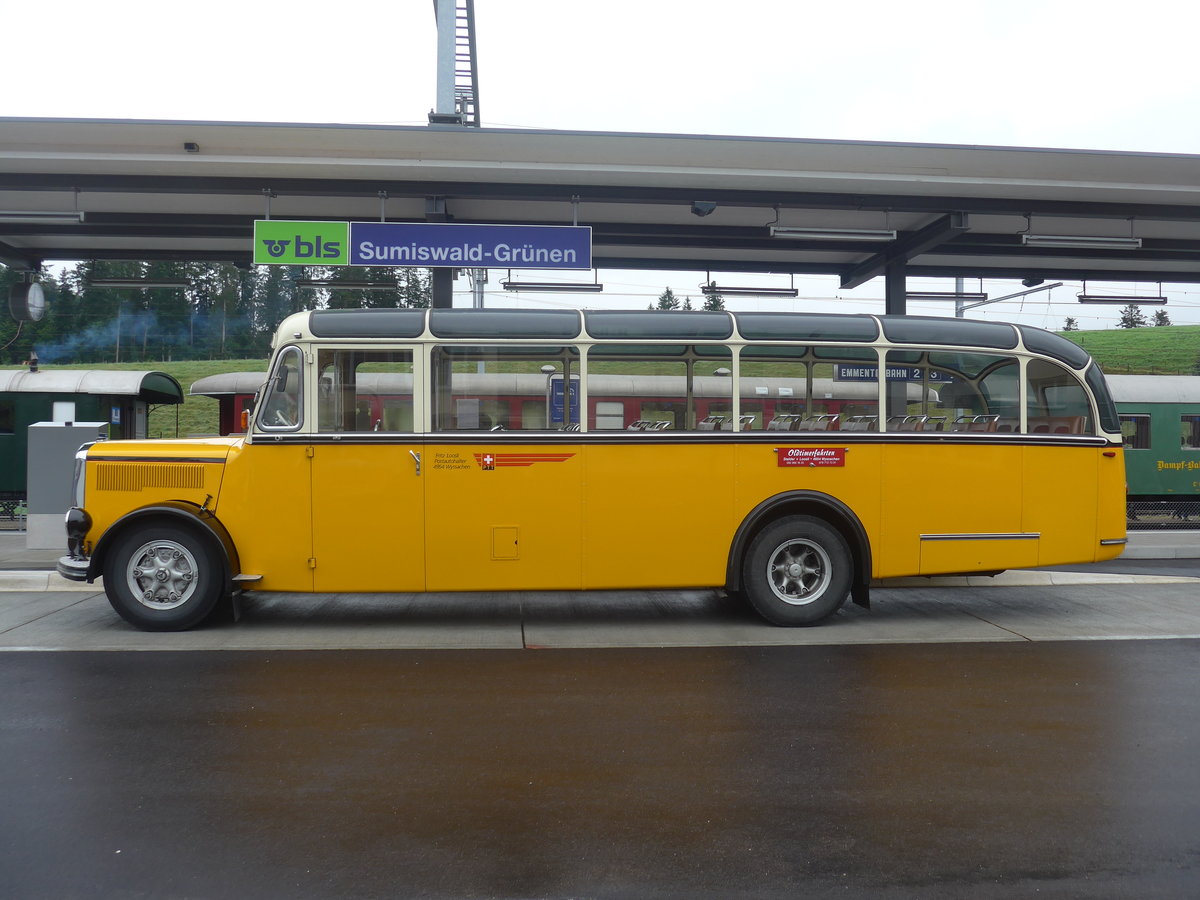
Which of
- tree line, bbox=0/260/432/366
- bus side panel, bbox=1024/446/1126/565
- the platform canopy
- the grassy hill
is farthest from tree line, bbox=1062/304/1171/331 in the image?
bus side panel, bbox=1024/446/1126/565

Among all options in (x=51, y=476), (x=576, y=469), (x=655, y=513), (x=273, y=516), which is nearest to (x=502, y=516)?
(x=576, y=469)

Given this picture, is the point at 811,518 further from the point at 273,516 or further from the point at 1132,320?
the point at 1132,320

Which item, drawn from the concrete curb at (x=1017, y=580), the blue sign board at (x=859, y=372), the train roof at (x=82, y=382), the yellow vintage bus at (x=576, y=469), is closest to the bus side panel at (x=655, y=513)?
the yellow vintage bus at (x=576, y=469)

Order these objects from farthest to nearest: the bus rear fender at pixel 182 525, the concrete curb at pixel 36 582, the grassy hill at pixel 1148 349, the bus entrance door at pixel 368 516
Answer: the grassy hill at pixel 1148 349
the concrete curb at pixel 36 582
the bus entrance door at pixel 368 516
the bus rear fender at pixel 182 525

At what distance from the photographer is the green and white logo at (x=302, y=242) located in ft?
39.6

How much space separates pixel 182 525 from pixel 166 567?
38 centimetres

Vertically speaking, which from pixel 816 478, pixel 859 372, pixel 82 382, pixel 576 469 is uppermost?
pixel 82 382

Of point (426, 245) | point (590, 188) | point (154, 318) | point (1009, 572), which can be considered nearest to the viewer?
point (1009, 572)

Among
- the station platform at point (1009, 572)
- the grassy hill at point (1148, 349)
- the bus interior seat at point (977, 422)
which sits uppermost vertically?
the grassy hill at point (1148, 349)

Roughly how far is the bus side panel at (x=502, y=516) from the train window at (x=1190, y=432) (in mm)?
16352

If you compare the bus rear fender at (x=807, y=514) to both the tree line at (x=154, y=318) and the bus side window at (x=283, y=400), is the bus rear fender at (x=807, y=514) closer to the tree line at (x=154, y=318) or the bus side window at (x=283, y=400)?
the bus side window at (x=283, y=400)

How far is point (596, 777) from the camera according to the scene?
436cm

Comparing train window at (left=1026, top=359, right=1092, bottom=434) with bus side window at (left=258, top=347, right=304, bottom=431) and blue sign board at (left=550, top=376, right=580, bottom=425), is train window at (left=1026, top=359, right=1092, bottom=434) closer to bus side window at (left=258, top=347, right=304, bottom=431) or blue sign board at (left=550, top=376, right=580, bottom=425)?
blue sign board at (left=550, top=376, right=580, bottom=425)

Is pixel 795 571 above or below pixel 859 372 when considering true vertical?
below
